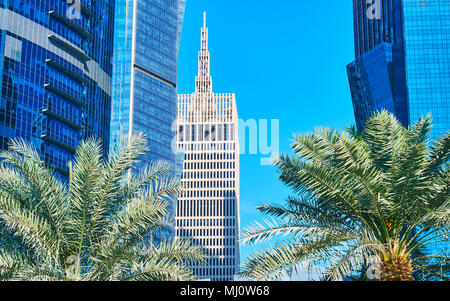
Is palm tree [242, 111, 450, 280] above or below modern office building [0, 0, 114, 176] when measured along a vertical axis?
below

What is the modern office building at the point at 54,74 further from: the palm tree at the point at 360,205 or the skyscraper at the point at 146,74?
the palm tree at the point at 360,205

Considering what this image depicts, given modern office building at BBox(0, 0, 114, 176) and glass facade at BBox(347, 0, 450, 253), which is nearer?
modern office building at BBox(0, 0, 114, 176)

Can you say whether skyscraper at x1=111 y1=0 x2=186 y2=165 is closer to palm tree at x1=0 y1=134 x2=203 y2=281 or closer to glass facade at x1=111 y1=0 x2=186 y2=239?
glass facade at x1=111 y1=0 x2=186 y2=239

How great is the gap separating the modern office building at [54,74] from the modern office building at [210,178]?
7568 cm

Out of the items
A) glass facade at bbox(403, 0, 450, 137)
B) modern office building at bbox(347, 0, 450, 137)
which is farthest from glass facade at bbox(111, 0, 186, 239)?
glass facade at bbox(403, 0, 450, 137)

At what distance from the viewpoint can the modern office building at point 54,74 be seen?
84.7m

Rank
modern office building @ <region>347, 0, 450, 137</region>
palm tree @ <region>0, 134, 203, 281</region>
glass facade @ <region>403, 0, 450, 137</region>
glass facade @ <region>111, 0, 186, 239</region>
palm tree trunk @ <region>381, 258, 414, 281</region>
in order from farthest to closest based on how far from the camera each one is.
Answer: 1. glass facade @ <region>111, 0, 186, 239</region>
2. modern office building @ <region>347, 0, 450, 137</region>
3. glass facade @ <region>403, 0, 450, 137</region>
4. palm tree @ <region>0, 134, 203, 281</region>
5. palm tree trunk @ <region>381, 258, 414, 281</region>

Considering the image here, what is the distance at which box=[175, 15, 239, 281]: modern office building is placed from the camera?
586 feet

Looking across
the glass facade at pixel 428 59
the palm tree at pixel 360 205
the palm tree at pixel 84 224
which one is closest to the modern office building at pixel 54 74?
the palm tree at pixel 84 224

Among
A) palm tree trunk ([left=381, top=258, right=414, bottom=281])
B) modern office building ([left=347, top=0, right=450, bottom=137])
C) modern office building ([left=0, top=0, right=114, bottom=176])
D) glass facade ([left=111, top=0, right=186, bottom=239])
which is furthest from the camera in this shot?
glass facade ([left=111, top=0, right=186, bottom=239])

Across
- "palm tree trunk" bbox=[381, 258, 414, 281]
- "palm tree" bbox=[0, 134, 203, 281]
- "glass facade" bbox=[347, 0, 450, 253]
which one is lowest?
"palm tree trunk" bbox=[381, 258, 414, 281]

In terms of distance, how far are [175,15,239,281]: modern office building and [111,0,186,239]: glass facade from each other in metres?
20.7
